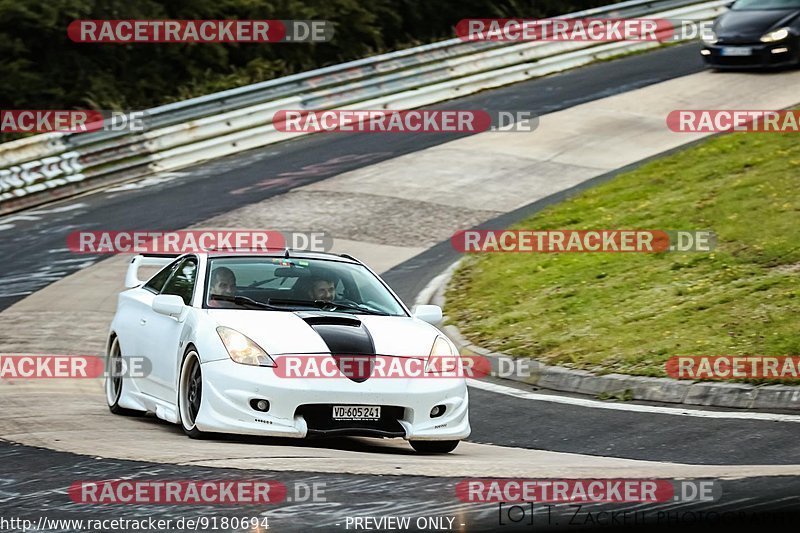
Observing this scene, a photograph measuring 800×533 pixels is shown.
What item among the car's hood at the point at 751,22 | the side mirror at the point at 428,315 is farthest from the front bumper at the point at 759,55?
the side mirror at the point at 428,315

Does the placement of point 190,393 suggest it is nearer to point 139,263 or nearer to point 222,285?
point 222,285

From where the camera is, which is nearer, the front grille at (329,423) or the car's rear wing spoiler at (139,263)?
the front grille at (329,423)

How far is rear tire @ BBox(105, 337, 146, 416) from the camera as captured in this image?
996cm

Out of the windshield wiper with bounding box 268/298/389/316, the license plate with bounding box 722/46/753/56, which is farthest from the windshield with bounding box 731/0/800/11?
the windshield wiper with bounding box 268/298/389/316

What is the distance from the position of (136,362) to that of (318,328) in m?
2.02

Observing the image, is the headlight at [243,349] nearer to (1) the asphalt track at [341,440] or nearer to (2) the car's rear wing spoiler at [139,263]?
(1) the asphalt track at [341,440]

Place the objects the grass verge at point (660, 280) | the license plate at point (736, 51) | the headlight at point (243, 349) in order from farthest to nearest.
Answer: the license plate at point (736, 51) → the grass verge at point (660, 280) → the headlight at point (243, 349)

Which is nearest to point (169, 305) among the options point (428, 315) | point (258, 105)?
point (428, 315)

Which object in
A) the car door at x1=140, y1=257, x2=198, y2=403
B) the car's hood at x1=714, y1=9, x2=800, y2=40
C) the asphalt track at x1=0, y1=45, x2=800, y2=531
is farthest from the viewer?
the car's hood at x1=714, y1=9, x2=800, y2=40

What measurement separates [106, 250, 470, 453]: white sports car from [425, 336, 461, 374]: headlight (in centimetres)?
2

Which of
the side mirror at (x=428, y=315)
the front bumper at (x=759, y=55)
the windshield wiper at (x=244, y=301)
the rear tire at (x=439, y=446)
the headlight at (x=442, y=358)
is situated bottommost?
the rear tire at (x=439, y=446)

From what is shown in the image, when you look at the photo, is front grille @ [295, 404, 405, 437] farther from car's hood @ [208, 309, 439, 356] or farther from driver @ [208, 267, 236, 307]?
driver @ [208, 267, 236, 307]

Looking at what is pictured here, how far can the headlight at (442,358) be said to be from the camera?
28.0ft

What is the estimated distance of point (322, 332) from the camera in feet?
27.4
